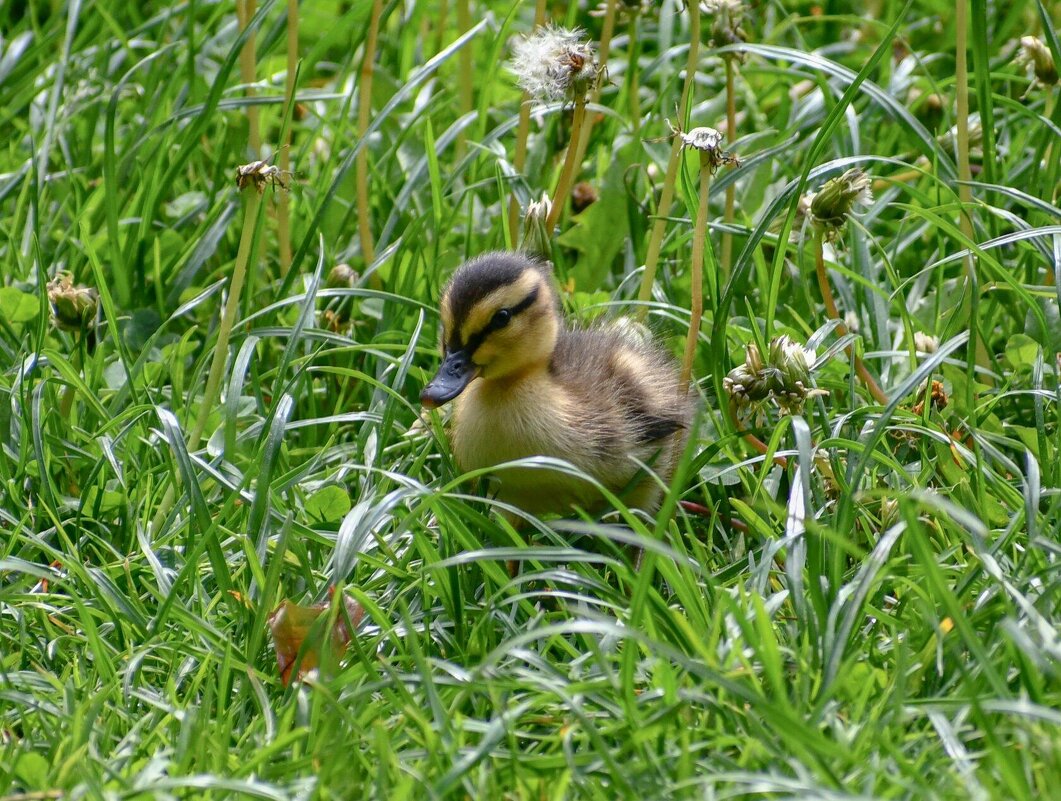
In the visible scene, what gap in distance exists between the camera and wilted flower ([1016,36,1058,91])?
11.5 ft

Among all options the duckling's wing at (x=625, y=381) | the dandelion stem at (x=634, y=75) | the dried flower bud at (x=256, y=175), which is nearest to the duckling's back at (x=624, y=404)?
the duckling's wing at (x=625, y=381)

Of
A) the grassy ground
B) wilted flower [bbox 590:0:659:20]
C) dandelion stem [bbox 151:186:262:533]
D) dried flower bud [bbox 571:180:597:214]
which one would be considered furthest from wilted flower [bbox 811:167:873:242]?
dried flower bud [bbox 571:180:597:214]

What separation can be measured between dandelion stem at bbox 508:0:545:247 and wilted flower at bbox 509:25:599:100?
17 cm

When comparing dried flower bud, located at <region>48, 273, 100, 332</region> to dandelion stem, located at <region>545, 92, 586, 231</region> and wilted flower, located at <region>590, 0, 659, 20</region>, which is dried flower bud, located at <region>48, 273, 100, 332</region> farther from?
wilted flower, located at <region>590, 0, 659, 20</region>

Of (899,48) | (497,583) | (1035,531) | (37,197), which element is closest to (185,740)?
(497,583)

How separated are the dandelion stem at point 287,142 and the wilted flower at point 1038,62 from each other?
5.96 ft

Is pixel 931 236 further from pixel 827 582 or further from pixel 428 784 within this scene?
pixel 428 784

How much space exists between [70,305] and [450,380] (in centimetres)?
101

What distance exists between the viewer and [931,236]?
3971mm

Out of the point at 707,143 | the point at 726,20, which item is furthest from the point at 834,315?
the point at 726,20

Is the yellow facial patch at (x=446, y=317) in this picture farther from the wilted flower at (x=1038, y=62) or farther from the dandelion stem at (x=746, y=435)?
the wilted flower at (x=1038, y=62)

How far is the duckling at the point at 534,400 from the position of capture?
296 cm

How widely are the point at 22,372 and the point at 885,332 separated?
6.54 feet

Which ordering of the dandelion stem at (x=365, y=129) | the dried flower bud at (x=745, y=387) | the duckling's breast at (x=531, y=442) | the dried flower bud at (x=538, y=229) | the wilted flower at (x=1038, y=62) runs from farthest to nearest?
1. the dandelion stem at (x=365, y=129)
2. the wilted flower at (x=1038, y=62)
3. the dried flower bud at (x=538, y=229)
4. the duckling's breast at (x=531, y=442)
5. the dried flower bud at (x=745, y=387)
